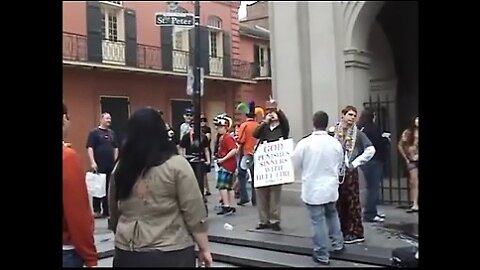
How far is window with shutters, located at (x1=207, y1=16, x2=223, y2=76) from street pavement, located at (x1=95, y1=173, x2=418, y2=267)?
21 centimetres

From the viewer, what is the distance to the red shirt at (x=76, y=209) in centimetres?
107

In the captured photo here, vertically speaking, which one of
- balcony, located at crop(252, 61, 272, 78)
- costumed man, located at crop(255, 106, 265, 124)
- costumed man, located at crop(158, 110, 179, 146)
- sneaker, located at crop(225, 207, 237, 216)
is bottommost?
sneaker, located at crop(225, 207, 237, 216)

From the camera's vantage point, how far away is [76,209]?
1.09 meters

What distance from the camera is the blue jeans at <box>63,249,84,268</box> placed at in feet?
3.61

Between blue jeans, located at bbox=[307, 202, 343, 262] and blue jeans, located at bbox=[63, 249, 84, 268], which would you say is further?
blue jeans, located at bbox=[307, 202, 343, 262]

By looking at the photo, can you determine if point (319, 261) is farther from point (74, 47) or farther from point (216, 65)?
point (74, 47)

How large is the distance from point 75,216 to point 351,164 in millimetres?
558

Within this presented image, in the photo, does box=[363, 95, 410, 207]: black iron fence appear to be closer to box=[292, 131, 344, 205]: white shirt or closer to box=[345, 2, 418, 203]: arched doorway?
box=[345, 2, 418, 203]: arched doorway

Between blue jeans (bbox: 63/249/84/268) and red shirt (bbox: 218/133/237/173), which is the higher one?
red shirt (bbox: 218/133/237/173)

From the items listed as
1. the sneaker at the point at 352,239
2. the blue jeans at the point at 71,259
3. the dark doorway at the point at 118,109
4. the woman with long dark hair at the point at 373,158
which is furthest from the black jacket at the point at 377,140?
the blue jeans at the point at 71,259

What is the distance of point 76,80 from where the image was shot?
108 centimetres

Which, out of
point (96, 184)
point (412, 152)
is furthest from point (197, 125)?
point (412, 152)

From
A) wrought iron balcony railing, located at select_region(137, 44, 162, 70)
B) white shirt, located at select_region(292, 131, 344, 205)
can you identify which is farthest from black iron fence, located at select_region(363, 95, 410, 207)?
wrought iron balcony railing, located at select_region(137, 44, 162, 70)
